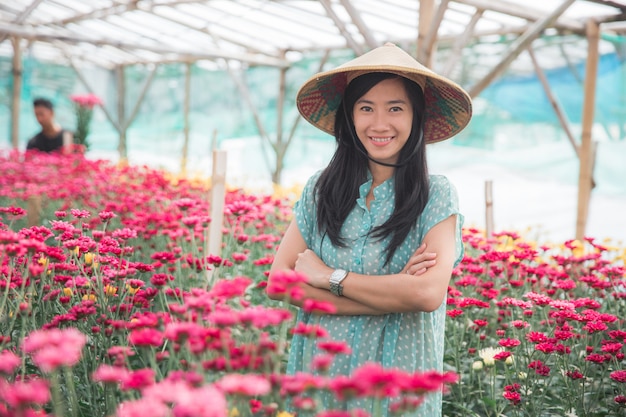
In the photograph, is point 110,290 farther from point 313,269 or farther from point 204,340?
point 204,340

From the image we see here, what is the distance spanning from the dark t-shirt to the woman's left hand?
17.5 feet

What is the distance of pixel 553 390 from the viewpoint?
2.11m

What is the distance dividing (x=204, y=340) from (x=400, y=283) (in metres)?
0.60

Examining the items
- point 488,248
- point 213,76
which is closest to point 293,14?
point 213,76

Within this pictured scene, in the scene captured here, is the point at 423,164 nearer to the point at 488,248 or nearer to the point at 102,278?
the point at 102,278

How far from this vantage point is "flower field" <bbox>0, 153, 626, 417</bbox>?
77cm

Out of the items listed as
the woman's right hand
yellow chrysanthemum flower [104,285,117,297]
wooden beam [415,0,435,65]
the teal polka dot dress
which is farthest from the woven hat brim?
wooden beam [415,0,435,65]

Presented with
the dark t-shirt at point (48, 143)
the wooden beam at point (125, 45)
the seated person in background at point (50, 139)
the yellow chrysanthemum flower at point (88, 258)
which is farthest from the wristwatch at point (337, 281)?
the wooden beam at point (125, 45)

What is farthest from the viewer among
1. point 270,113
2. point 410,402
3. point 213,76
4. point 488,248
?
point 213,76

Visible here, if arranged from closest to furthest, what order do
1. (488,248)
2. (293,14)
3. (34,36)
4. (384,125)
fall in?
(384,125), (488,248), (34,36), (293,14)

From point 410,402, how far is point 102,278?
1.01m

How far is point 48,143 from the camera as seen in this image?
6.30m

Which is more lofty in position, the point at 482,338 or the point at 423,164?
the point at 423,164

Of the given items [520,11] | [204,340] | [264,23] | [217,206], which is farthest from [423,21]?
[264,23]
